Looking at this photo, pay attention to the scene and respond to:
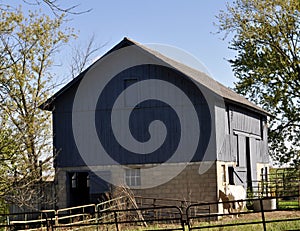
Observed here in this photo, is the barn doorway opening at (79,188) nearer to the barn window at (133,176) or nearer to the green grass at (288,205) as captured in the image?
the barn window at (133,176)

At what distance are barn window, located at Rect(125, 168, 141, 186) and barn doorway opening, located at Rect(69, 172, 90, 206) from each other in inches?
105

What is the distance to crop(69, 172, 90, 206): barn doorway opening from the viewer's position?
97.5ft

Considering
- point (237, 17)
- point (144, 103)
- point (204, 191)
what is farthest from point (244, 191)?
point (237, 17)

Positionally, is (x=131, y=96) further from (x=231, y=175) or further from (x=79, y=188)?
(x=231, y=175)

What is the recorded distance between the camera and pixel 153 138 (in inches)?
1107

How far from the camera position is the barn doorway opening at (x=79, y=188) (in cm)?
2970

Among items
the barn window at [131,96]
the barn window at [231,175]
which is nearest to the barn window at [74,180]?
the barn window at [131,96]

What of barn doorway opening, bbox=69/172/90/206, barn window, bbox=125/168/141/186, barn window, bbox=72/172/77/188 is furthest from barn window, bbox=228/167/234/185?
Answer: barn window, bbox=72/172/77/188

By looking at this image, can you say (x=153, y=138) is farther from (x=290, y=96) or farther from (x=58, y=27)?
(x=290, y=96)

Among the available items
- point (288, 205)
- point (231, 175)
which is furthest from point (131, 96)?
point (288, 205)

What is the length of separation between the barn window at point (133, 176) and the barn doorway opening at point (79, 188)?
2.68 meters

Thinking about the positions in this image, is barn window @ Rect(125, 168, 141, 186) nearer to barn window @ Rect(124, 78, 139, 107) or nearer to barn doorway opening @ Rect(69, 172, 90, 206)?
barn doorway opening @ Rect(69, 172, 90, 206)

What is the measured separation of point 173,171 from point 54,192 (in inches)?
221

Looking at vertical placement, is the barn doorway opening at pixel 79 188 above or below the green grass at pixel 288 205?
above
